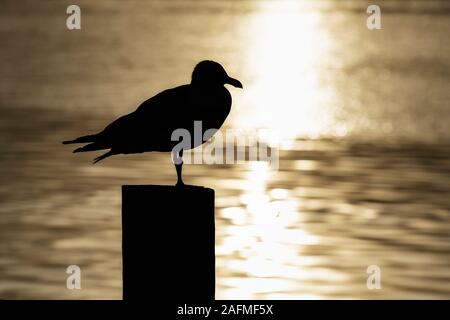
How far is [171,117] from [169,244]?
1579 mm

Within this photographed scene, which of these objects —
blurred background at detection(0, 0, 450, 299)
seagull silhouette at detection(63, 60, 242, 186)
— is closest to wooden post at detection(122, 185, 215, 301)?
blurred background at detection(0, 0, 450, 299)

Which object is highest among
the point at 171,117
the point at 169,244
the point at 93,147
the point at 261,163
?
the point at 171,117

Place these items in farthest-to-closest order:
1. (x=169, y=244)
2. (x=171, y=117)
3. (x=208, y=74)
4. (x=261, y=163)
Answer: (x=261, y=163), (x=208, y=74), (x=171, y=117), (x=169, y=244)

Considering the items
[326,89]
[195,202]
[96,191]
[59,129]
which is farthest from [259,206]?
[326,89]

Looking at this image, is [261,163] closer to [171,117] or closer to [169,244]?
[171,117]

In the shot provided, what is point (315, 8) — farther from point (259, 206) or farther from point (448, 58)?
point (259, 206)

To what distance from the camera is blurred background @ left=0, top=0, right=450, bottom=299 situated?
10.5 m

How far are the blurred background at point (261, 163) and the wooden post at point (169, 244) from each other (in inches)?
2.9

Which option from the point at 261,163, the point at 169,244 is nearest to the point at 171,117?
the point at 169,244

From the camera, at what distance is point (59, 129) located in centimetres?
1892

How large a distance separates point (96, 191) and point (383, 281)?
4557 millimetres

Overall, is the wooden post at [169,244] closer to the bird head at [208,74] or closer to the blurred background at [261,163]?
the blurred background at [261,163]

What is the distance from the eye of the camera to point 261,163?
16.8 meters

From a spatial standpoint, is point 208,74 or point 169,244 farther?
point 208,74
